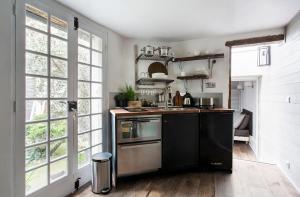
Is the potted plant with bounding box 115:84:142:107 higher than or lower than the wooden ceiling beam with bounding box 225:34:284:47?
lower

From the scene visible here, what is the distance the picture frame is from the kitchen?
0.35 meters

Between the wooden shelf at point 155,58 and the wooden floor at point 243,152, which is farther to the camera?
the wooden floor at point 243,152

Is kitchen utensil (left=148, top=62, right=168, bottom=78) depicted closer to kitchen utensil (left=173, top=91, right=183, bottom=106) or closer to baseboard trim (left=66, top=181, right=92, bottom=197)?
kitchen utensil (left=173, top=91, right=183, bottom=106)

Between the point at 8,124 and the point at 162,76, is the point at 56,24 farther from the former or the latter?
the point at 162,76

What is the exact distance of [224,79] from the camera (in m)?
3.21

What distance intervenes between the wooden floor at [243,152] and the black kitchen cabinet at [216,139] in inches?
52.6

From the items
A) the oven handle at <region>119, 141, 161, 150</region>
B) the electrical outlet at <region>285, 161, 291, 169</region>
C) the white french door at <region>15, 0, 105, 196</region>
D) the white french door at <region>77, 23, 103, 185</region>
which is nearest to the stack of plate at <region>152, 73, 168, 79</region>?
the white french door at <region>77, 23, 103, 185</region>

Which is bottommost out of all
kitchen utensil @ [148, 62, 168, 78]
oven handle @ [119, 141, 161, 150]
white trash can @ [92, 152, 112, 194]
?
white trash can @ [92, 152, 112, 194]

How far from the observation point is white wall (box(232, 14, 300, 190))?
2.38 m

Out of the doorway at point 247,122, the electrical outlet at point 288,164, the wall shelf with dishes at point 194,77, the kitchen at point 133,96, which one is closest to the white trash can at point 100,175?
the kitchen at point 133,96

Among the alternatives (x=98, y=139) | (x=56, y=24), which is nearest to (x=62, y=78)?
(x=56, y=24)

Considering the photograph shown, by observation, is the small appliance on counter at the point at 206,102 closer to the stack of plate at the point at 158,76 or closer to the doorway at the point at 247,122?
the stack of plate at the point at 158,76

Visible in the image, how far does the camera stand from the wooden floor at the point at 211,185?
225 cm

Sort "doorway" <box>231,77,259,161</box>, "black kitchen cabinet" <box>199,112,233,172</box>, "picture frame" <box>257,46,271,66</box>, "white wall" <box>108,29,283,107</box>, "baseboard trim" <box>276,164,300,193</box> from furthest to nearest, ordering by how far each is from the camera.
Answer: "doorway" <box>231,77,259,161</box>, "picture frame" <box>257,46,271,66</box>, "white wall" <box>108,29,283,107</box>, "black kitchen cabinet" <box>199,112,233,172</box>, "baseboard trim" <box>276,164,300,193</box>
